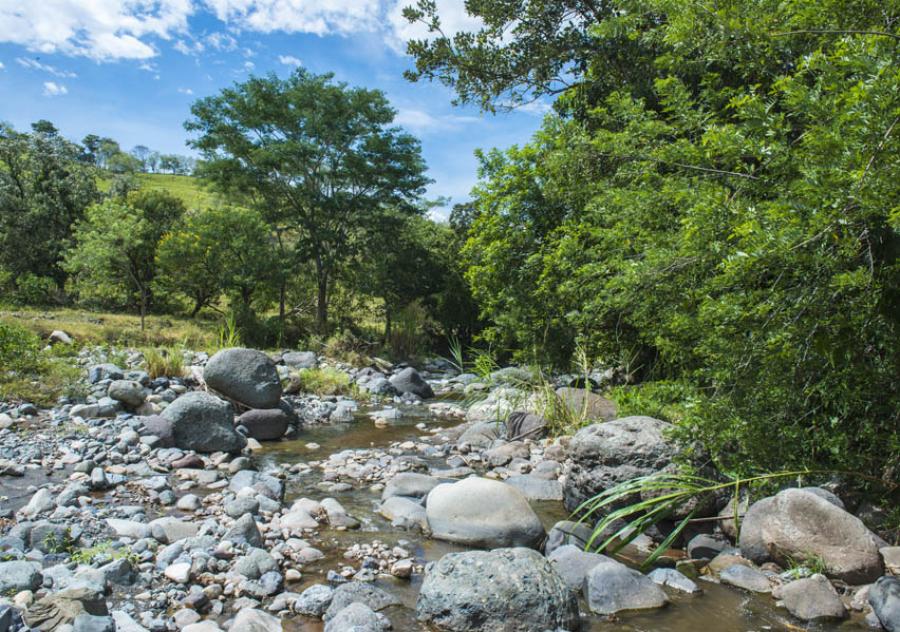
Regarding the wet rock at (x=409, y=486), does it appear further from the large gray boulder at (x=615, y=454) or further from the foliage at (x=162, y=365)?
the foliage at (x=162, y=365)

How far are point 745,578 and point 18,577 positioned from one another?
5.10 m

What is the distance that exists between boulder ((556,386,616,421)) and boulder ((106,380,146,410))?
6.47 m

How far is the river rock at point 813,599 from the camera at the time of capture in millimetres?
4266

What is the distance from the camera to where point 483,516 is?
5699 mm

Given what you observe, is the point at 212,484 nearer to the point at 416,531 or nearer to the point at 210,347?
the point at 416,531

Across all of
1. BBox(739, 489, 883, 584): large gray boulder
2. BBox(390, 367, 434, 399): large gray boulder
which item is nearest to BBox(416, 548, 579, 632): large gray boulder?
BBox(739, 489, 883, 584): large gray boulder

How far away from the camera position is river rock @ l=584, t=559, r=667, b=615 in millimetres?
4434

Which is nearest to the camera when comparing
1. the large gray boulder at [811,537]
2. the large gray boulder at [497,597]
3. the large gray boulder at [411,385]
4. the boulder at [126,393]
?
the large gray boulder at [497,597]

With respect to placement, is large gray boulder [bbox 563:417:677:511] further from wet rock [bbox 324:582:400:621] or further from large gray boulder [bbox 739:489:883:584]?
wet rock [bbox 324:582:400:621]

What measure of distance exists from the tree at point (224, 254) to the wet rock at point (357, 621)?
17.4 metres

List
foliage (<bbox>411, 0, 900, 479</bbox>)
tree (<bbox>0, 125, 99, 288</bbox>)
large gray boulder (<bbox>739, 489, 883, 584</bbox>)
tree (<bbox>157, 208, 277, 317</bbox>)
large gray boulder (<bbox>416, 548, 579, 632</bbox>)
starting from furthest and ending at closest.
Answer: tree (<bbox>0, 125, 99, 288</bbox>)
tree (<bbox>157, 208, 277, 317</bbox>)
large gray boulder (<bbox>739, 489, 883, 584</bbox>)
large gray boulder (<bbox>416, 548, 579, 632</bbox>)
foliage (<bbox>411, 0, 900, 479</bbox>)

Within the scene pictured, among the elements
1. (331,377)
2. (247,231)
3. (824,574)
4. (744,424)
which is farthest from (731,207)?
(247,231)

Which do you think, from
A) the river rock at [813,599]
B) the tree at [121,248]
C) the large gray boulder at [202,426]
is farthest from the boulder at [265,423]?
the tree at [121,248]

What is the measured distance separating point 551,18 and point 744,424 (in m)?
9.55
